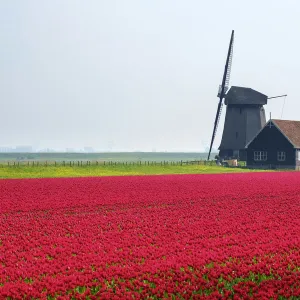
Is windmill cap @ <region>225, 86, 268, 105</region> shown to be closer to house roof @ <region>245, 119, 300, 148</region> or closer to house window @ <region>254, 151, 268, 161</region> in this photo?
house roof @ <region>245, 119, 300, 148</region>

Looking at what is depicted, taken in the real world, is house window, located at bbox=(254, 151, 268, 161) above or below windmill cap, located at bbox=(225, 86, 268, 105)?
below

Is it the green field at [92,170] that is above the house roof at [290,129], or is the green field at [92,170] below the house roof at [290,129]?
below

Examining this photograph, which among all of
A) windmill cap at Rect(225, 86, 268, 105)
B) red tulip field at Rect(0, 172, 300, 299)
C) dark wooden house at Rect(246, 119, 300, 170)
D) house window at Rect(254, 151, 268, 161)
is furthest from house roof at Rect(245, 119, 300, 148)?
red tulip field at Rect(0, 172, 300, 299)

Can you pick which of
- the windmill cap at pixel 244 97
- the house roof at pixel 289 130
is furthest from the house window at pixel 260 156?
the windmill cap at pixel 244 97

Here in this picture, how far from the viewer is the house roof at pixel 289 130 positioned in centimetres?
6731

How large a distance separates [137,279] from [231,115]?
67456 millimetres

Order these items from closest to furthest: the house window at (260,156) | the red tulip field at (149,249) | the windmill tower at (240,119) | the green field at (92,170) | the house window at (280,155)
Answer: the red tulip field at (149,249)
the green field at (92,170)
the house window at (280,155)
the house window at (260,156)
the windmill tower at (240,119)

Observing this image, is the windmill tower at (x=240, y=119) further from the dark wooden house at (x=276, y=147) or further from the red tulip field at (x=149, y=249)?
the red tulip field at (x=149, y=249)

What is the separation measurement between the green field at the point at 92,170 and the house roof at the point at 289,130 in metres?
12.9

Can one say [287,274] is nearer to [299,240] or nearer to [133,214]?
[299,240]

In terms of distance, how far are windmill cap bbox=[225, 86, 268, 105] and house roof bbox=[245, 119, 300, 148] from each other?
6539mm

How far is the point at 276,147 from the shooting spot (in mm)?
68375

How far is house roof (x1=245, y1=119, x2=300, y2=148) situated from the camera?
67.3m

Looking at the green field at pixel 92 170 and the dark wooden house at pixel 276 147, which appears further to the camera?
the dark wooden house at pixel 276 147
